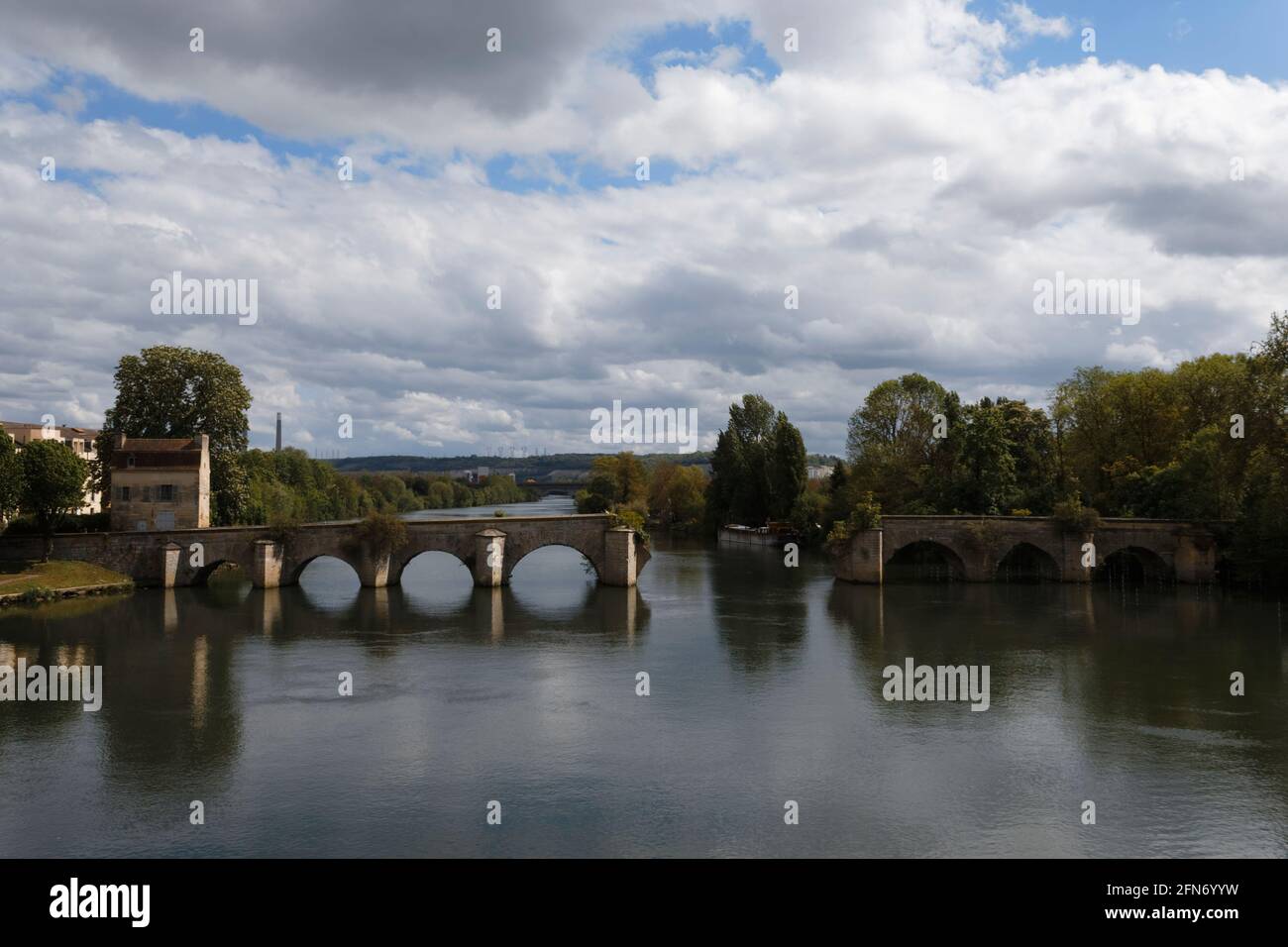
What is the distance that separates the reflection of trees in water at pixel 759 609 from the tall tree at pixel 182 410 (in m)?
27.7

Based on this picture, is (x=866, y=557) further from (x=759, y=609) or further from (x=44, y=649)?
(x=44, y=649)

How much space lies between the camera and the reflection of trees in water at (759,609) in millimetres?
31859

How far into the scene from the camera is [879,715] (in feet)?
77.6

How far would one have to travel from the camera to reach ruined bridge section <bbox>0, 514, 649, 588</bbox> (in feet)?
153

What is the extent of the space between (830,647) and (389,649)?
14.9 metres

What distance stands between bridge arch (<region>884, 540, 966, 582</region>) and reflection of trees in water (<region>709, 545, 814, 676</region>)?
5.31 meters

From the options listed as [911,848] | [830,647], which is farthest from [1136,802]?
[830,647]

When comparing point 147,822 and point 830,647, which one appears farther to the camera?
point 830,647

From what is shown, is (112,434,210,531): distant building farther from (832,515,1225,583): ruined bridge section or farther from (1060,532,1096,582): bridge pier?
(1060,532,1096,582): bridge pier

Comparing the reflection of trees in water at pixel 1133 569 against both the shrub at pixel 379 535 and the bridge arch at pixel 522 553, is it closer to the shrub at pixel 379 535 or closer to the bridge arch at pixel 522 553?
the bridge arch at pixel 522 553

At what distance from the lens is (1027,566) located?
58.0 m

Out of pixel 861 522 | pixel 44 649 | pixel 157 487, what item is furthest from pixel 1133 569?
pixel 157 487

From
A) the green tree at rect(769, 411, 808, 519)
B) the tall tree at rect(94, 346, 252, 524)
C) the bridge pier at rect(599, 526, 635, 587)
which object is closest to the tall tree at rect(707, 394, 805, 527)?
the green tree at rect(769, 411, 808, 519)
